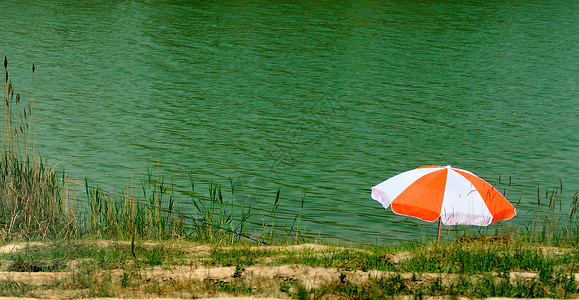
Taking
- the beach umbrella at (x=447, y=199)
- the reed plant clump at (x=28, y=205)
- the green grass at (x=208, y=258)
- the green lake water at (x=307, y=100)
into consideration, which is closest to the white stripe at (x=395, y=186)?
the beach umbrella at (x=447, y=199)

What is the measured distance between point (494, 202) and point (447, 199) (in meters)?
0.66

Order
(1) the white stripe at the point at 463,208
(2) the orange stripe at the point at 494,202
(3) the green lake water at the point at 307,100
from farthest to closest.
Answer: (3) the green lake water at the point at 307,100 → (2) the orange stripe at the point at 494,202 → (1) the white stripe at the point at 463,208

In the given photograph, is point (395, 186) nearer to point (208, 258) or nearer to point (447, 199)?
point (447, 199)

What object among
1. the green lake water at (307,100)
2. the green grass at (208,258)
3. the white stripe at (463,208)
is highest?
the green lake water at (307,100)

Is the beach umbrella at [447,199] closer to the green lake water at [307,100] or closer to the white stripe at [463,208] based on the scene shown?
the white stripe at [463,208]

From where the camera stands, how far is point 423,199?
906cm

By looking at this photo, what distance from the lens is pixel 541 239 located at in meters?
9.51

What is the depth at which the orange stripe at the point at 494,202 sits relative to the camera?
909 centimetres

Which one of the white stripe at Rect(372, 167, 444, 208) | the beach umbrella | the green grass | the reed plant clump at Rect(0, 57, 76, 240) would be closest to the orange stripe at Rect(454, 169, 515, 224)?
the beach umbrella

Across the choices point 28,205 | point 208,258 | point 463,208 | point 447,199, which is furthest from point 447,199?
point 28,205

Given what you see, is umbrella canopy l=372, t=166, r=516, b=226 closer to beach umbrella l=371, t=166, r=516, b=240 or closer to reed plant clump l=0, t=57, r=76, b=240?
beach umbrella l=371, t=166, r=516, b=240

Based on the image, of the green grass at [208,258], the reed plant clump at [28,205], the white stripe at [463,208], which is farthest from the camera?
the white stripe at [463,208]

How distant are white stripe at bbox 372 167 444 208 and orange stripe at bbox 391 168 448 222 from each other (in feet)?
0.26

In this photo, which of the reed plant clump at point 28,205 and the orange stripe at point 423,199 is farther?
the orange stripe at point 423,199
